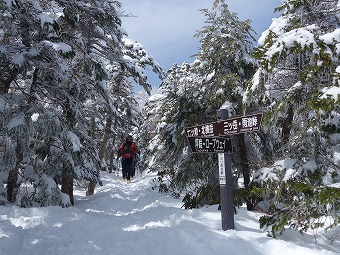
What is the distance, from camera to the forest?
5.43 metres

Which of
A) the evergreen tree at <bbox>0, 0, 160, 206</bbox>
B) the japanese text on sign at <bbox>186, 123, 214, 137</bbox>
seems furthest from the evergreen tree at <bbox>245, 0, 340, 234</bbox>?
the evergreen tree at <bbox>0, 0, 160, 206</bbox>

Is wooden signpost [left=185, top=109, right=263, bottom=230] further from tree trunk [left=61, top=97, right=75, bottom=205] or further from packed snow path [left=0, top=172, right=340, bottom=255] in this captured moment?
tree trunk [left=61, top=97, right=75, bottom=205]

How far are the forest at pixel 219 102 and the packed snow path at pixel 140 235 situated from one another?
48cm

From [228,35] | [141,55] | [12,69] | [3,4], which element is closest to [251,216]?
[228,35]

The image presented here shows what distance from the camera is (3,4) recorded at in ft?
18.2

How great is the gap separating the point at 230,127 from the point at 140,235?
277 cm

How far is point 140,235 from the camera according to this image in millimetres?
6133

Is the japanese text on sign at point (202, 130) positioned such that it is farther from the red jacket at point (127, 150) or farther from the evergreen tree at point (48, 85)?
the red jacket at point (127, 150)

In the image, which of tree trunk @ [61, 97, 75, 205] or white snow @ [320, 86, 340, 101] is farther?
tree trunk @ [61, 97, 75, 205]

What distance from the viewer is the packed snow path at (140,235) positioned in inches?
211

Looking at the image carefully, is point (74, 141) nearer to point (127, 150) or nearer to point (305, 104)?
point (305, 104)

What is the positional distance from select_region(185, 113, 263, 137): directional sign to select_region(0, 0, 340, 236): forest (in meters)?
0.45

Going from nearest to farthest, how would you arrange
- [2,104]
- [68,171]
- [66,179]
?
[2,104], [68,171], [66,179]

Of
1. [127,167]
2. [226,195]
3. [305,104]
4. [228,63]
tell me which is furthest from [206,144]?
[127,167]
